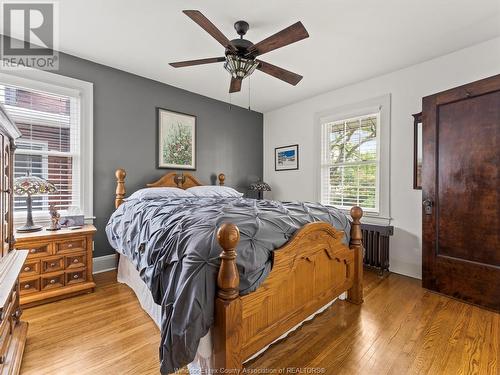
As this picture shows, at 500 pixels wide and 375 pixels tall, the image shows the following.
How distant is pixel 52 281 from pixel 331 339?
8.22ft

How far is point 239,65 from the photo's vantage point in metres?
2.12

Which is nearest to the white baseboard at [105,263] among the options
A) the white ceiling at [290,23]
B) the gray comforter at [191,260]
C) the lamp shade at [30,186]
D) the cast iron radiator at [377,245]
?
the lamp shade at [30,186]

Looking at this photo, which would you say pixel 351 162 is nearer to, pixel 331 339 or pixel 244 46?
pixel 244 46

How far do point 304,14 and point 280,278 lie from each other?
2138 millimetres

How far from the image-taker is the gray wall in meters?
3.07

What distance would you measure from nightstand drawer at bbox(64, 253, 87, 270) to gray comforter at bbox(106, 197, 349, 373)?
2.85ft

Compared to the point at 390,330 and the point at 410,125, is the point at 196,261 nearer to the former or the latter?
the point at 390,330

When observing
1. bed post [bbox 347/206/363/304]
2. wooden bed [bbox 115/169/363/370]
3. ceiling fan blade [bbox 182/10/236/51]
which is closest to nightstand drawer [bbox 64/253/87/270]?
wooden bed [bbox 115/169/363/370]

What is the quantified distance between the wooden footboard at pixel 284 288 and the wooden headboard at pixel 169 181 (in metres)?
2.39

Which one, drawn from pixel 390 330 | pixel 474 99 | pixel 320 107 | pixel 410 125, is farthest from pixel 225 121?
pixel 390 330

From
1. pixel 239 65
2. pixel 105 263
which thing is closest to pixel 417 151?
pixel 239 65

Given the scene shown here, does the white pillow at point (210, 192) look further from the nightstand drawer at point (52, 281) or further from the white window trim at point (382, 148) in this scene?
the white window trim at point (382, 148)

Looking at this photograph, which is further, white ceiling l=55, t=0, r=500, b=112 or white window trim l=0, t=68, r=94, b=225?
white window trim l=0, t=68, r=94, b=225

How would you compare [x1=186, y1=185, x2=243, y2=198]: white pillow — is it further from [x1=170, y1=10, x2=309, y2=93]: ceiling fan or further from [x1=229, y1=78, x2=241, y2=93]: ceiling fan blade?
[x1=170, y1=10, x2=309, y2=93]: ceiling fan
